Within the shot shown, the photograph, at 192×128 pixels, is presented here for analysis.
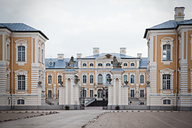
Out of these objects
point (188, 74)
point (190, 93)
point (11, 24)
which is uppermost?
point (11, 24)

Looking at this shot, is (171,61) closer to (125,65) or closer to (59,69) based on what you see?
(125,65)

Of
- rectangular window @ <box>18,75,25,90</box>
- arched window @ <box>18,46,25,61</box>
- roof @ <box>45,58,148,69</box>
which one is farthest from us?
roof @ <box>45,58,148,69</box>

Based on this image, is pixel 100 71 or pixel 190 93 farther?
pixel 100 71

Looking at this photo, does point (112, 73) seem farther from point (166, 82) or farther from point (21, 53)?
point (21, 53)

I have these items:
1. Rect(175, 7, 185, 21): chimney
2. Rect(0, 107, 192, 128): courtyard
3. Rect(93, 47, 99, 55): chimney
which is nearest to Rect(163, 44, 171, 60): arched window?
Rect(175, 7, 185, 21): chimney

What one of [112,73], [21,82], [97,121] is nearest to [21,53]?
[21,82]

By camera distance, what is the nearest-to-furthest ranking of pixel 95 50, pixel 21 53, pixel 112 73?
1. pixel 112 73
2. pixel 21 53
3. pixel 95 50

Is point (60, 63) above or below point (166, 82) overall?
above

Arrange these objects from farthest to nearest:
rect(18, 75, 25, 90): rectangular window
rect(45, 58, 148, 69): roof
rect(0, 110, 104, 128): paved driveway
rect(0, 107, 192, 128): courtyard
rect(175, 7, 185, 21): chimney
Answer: rect(45, 58, 148, 69): roof
rect(175, 7, 185, 21): chimney
rect(18, 75, 25, 90): rectangular window
rect(0, 107, 192, 128): courtyard
rect(0, 110, 104, 128): paved driveway

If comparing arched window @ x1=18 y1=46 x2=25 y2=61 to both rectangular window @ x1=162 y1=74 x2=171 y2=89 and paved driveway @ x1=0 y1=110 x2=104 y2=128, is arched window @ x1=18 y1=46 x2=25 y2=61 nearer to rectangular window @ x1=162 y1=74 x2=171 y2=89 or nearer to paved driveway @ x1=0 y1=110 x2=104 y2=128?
rectangular window @ x1=162 y1=74 x2=171 y2=89

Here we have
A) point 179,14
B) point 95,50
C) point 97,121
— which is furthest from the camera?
point 95,50

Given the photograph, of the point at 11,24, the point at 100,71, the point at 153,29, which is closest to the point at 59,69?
the point at 100,71

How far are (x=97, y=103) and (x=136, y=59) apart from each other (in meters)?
17.8

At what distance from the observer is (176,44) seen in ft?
107
